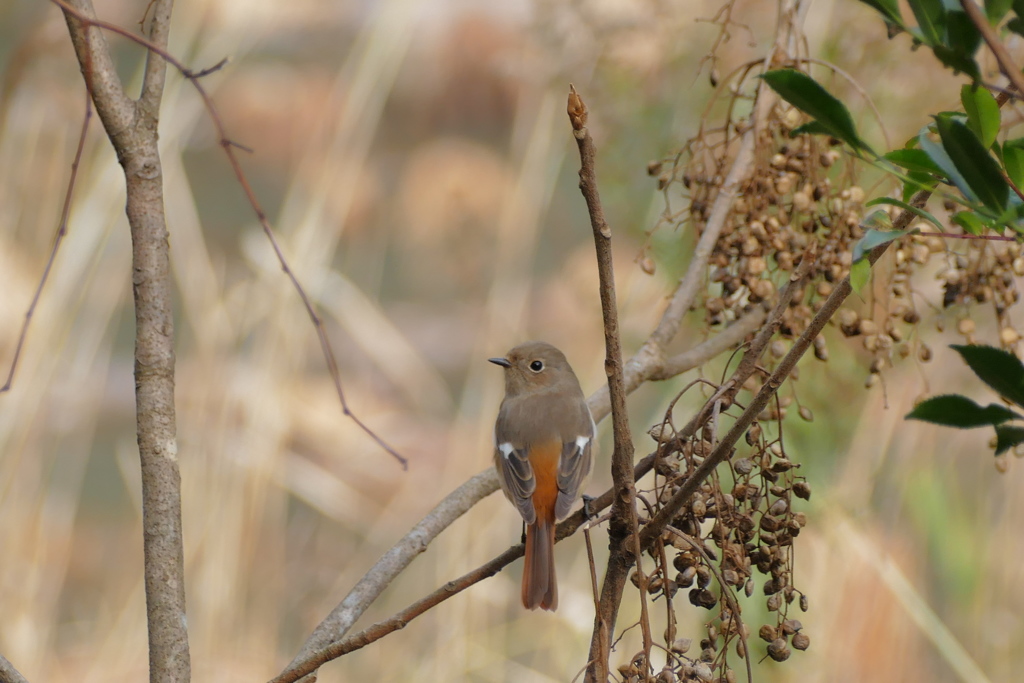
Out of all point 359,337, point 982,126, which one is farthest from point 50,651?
point 982,126

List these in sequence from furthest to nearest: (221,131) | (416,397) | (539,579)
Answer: (416,397), (539,579), (221,131)

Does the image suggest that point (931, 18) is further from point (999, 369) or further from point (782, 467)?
point (782, 467)

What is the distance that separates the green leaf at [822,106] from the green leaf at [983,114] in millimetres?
88

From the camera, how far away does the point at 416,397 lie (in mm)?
3762

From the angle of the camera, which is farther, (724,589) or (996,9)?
(724,589)

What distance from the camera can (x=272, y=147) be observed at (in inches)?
203

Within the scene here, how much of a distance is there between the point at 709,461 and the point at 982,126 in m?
0.35

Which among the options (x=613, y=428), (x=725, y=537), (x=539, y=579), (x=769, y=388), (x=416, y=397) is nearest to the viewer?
(x=769, y=388)

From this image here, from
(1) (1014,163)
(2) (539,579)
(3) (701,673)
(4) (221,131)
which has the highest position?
(4) (221,131)

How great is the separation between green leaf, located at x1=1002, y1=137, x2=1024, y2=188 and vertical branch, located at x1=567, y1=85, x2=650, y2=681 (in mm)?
291

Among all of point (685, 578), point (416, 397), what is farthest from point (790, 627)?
point (416, 397)

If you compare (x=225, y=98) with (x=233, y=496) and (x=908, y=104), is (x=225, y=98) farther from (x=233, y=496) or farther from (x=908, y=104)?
(x=908, y=104)

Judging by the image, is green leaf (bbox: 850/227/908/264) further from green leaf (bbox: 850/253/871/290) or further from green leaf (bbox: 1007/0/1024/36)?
green leaf (bbox: 1007/0/1024/36)

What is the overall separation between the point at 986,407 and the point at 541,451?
1.46m
